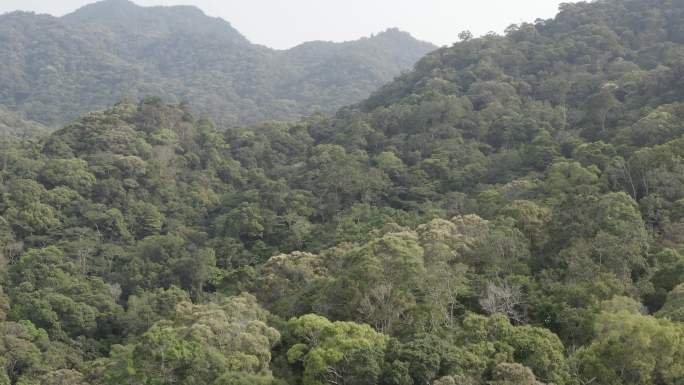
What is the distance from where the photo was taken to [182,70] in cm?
14450

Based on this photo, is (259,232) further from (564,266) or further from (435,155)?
(564,266)

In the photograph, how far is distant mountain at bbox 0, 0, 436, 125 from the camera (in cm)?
10888

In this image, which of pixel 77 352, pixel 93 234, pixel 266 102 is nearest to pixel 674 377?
pixel 77 352

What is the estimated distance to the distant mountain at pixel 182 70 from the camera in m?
109

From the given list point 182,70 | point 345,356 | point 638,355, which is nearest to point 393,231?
point 345,356

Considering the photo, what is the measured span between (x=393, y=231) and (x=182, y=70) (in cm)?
12199

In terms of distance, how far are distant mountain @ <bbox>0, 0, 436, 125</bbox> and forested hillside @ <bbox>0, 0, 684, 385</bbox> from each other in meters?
44.1

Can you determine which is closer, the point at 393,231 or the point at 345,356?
the point at 345,356

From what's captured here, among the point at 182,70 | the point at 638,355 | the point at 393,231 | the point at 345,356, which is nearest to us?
the point at 638,355

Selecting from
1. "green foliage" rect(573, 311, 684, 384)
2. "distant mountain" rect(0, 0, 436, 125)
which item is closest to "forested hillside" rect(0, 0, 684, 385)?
"green foliage" rect(573, 311, 684, 384)

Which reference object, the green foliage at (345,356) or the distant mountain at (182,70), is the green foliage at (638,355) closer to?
the green foliage at (345,356)

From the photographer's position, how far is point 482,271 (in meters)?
25.8

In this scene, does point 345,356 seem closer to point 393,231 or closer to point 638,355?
point 638,355

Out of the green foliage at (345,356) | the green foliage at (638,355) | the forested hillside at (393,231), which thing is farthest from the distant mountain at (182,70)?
the green foliage at (638,355)
